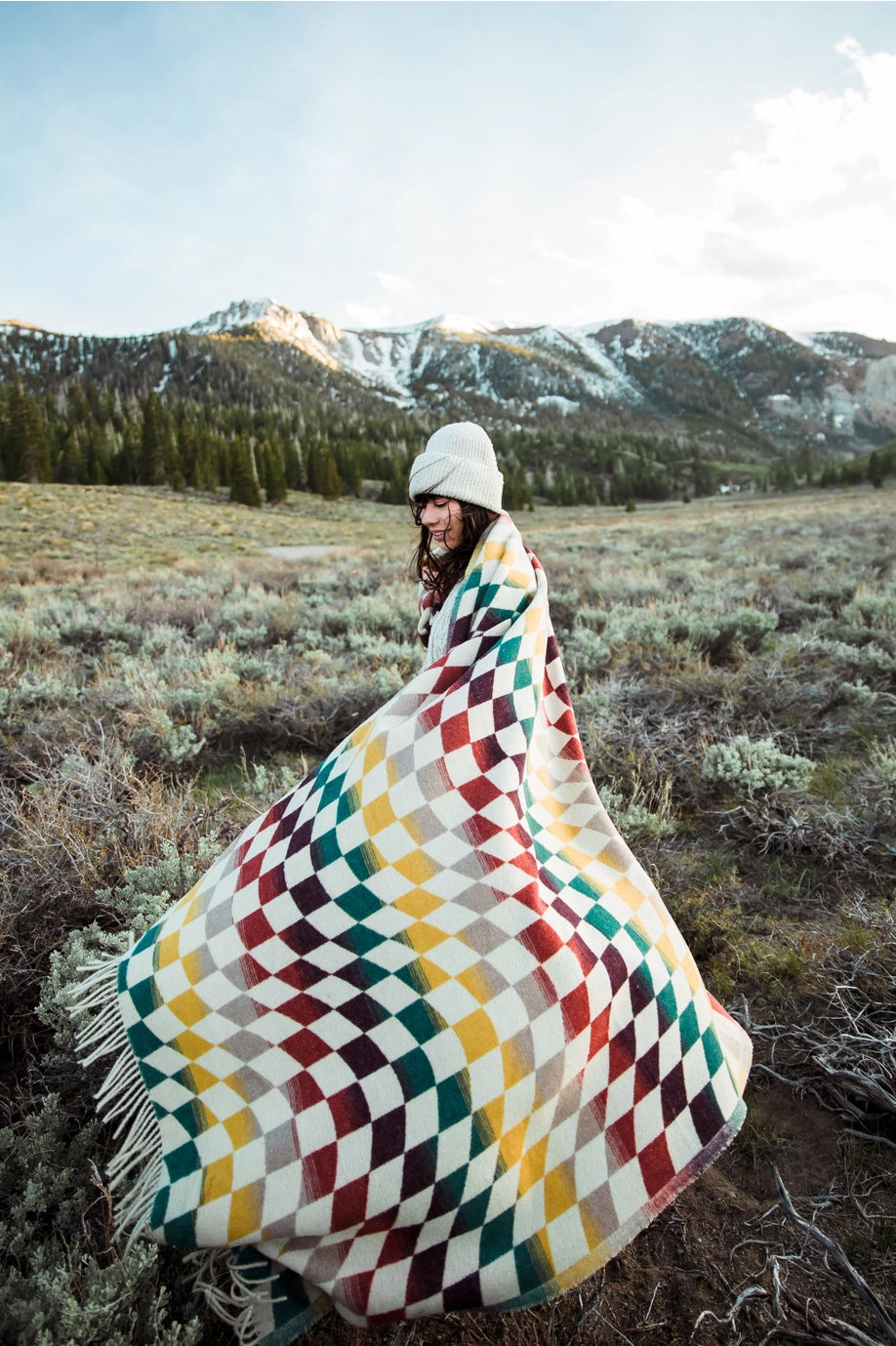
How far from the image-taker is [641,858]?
330 cm

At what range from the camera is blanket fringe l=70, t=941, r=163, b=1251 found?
1693 millimetres

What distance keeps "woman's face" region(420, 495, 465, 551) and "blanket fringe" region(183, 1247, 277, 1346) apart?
2.16 m

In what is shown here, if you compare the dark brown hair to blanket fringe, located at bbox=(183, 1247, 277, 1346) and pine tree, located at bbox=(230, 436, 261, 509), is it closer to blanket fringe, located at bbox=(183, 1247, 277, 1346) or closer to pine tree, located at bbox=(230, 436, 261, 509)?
blanket fringe, located at bbox=(183, 1247, 277, 1346)

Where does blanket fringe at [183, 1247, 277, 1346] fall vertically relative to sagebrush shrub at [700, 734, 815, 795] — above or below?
below

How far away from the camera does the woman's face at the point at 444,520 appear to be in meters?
2.24

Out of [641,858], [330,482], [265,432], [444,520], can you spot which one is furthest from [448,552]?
[265,432]

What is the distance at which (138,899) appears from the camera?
2.67m

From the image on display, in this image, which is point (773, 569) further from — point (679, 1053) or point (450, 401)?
point (450, 401)

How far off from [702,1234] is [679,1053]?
0.57 m

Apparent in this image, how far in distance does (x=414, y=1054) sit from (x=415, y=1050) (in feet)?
0.03

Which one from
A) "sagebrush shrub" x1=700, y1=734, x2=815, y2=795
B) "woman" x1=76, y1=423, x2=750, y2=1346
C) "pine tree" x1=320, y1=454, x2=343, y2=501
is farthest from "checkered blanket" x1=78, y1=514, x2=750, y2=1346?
"pine tree" x1=320, y1=454, x2=343, y2=501

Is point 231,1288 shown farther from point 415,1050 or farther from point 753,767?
point 753,767

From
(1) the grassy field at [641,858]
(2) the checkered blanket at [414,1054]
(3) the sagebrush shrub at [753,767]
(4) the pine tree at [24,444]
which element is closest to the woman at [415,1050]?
(2) the checkered blanket at [414,1054]

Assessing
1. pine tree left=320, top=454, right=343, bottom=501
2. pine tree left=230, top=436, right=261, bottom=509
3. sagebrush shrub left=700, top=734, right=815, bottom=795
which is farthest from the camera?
pine tree left=320, top=454, right=343, bottom=501
